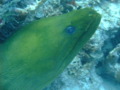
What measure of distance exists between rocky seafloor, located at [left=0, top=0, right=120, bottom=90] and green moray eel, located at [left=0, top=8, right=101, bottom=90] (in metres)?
0.31

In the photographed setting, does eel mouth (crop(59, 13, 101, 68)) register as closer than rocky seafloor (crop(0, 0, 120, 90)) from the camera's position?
Yes

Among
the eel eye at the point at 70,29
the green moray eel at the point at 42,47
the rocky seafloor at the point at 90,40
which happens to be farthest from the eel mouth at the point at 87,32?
the rocky seafloor at the point at 90,40

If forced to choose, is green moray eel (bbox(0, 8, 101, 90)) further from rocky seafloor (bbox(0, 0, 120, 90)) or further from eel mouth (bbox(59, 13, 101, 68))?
rocky seafloor (bbox(0, 0, 120, 90))

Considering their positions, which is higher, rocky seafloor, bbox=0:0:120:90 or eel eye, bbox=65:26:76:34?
eel eye, bbox=65:26:76:34

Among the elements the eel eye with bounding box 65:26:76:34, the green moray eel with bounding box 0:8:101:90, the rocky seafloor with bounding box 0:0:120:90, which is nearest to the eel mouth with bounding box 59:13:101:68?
the green moray eel with bounding box 0:8:101:90

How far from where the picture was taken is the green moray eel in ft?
7.33

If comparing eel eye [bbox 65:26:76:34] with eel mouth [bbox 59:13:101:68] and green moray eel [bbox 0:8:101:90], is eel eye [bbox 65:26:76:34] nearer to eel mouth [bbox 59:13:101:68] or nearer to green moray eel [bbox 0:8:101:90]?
green moray eel [bbox 0:8:101:90]

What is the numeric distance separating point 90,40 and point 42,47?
7.41 feet

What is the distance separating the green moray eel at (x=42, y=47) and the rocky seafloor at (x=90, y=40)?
31 cm

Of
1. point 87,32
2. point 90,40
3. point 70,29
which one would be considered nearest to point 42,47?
point 70,29

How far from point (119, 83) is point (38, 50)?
12.5 ft

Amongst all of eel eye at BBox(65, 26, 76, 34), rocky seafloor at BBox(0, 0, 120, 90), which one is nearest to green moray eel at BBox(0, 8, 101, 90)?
eel eye at BBox(65, 26, 76, 34)

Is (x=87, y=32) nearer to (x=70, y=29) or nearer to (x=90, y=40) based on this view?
(x=70, y=29)

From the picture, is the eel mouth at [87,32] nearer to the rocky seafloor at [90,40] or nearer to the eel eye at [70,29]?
the eel eye at [70,29]
